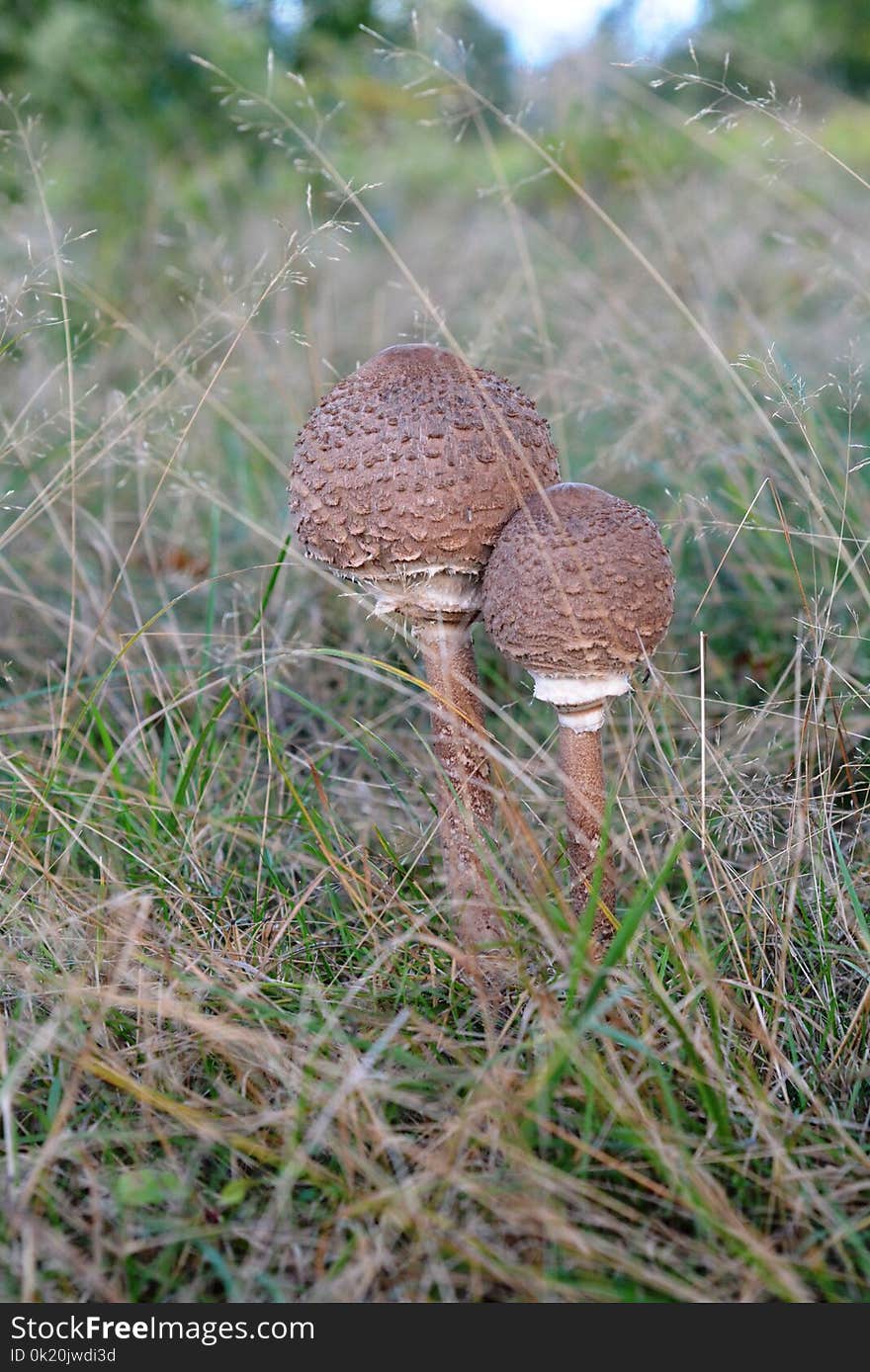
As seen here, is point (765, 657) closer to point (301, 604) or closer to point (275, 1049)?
point (301, 604)

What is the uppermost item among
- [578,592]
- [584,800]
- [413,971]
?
[578,592]

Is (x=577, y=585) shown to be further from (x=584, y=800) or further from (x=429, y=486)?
(x=584, y=800)

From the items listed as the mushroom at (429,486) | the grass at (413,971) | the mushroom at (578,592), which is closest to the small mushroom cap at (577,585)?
the mushroom at (578,592)

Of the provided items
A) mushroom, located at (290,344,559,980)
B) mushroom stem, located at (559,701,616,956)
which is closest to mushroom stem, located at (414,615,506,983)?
mushroom, located at (290,344,559,980)

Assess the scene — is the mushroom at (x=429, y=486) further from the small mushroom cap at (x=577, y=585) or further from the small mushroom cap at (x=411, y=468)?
the small mushroom cap at (x=577, y=585)

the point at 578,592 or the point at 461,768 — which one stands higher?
the point at 578,592

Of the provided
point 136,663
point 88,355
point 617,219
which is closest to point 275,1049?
point 136,663

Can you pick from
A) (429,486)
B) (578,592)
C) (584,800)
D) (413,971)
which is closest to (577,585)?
(578,592)
